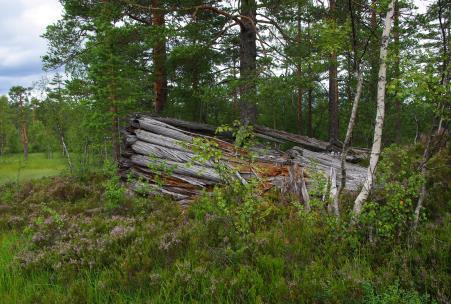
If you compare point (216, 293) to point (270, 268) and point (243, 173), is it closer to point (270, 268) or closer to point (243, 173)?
point (270, 268)

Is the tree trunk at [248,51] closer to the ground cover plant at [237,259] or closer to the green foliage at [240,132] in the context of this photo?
the green foliage at [240,132]

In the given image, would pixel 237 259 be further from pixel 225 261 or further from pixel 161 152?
pixel 161 152

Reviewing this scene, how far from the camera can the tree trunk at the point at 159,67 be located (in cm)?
1367

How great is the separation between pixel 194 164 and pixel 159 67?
7.60 metres

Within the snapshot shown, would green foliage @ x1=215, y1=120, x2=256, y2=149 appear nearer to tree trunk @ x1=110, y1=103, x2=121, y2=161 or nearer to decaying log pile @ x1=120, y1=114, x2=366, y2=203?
decaying log pile @ x1=120, y1=114, x2=366, y2=203

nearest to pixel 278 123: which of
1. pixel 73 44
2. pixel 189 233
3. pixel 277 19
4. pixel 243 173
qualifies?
pixel 277 19

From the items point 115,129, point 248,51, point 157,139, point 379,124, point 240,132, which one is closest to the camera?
point 379,124

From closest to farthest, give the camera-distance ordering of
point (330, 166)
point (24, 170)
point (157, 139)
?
point (330, 166)
point (157, 139)
point (24, 170)

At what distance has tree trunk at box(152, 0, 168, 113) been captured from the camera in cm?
1367

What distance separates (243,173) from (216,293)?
450 cm

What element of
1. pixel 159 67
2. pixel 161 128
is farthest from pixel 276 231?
pixel 159 67

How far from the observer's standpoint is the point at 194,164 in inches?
339

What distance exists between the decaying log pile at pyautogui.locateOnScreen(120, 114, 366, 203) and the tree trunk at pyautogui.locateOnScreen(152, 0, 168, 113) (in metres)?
4.20

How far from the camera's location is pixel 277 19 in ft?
42.7
